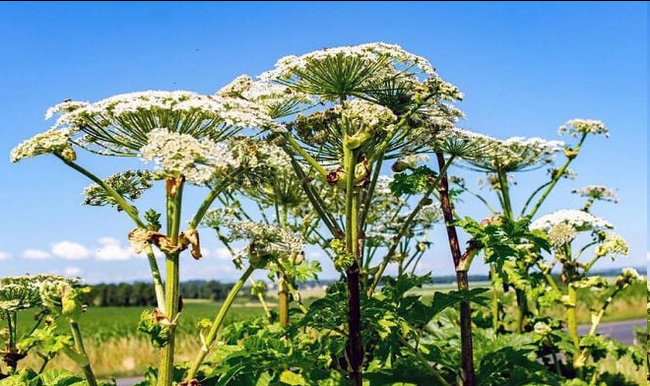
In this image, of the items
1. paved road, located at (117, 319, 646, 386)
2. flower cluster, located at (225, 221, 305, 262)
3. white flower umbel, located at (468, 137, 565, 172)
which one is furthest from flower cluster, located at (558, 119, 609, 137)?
paved road, located at (117, 319, 646, 386)

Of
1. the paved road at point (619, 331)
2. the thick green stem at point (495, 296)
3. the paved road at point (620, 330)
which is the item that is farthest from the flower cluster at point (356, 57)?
the paved road at point (620, 330)

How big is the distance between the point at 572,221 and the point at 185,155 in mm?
4912

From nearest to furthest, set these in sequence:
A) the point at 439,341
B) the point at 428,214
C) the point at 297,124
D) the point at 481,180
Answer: the point at 297,124
the point at 439,341
the point at 428,214
the point at 481,180

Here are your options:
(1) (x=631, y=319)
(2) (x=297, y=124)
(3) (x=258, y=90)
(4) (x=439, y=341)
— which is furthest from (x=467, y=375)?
(1) (x=631, y=319)

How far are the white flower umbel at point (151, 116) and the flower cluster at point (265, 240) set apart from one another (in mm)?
638

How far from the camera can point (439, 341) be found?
707cm

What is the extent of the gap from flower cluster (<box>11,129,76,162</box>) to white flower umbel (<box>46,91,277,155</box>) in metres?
0.08

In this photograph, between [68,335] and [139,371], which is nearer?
[68,335]

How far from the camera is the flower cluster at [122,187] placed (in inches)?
165

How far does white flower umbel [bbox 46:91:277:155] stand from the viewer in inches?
142

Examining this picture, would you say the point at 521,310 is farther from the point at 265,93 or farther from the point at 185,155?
the point at 185,155

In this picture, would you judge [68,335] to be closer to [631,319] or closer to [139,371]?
[139,371]

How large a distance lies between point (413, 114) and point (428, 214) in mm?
3005

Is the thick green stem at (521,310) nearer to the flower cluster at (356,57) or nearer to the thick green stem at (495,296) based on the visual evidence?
the thick green stem at (495,296)
